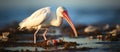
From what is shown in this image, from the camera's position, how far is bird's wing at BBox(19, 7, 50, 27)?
8.51 feet

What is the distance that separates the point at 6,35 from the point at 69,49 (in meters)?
0.73

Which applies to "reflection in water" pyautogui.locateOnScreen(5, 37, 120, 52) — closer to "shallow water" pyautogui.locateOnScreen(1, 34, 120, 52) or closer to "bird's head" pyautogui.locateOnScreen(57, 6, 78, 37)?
"shallow water" pyautogui.locateOnScreen(1, 34, 120, 52)

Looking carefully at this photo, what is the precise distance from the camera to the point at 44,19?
8.51 feet

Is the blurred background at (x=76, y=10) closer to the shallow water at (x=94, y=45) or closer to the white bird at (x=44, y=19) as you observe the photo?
the white bird at (x=44, y=19)

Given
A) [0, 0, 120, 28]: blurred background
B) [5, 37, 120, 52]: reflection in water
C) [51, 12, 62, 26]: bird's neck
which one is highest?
[0, 0, 120, 28]: blurred background

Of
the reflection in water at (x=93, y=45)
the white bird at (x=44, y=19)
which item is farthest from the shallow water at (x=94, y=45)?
the white bird at (x=44, y=19)

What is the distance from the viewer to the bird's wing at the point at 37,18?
2.59 metres

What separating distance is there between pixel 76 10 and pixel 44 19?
378 millimetres

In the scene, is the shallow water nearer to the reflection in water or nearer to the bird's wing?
the reflection in water

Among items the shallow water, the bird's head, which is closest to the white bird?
the bird's head

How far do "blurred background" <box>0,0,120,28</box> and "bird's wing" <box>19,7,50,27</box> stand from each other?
0.14ft

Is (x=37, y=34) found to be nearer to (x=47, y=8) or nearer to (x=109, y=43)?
(x=47, y=8)

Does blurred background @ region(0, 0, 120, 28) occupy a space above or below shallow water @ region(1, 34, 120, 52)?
above

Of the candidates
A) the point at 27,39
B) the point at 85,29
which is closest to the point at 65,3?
the point at 85,29
